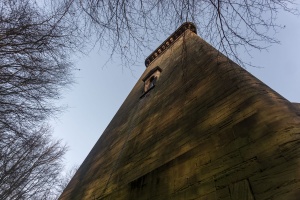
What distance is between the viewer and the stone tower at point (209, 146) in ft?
8.30

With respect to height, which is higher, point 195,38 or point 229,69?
point 195,38

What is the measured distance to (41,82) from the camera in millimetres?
5848

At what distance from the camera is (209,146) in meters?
3.53

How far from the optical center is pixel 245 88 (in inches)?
152

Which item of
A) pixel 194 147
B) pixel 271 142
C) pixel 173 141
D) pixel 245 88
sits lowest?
pixel 271 142

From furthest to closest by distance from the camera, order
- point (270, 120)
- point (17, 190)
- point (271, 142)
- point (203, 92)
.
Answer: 1. point (17, 190)
2. point (203, 92)
3. point (270, 120)
4. point (271, 142)

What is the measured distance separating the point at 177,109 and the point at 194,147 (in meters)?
1.86

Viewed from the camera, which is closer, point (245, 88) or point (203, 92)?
point (245, 88)

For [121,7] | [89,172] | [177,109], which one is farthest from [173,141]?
[89,172]

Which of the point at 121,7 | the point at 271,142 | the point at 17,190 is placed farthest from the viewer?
the point at 17,190

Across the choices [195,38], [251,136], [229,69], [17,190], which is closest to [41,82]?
[229,69]

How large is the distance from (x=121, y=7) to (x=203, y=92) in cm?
243

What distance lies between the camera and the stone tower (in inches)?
99.7

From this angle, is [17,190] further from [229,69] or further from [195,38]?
[229,69]
